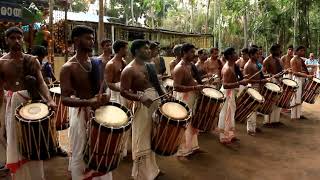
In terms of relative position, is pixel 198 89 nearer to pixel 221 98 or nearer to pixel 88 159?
pixel 221 98

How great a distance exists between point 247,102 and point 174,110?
2896mm

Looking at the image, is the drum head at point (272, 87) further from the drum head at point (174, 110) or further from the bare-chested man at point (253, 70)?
the drum head at point (174, 110)

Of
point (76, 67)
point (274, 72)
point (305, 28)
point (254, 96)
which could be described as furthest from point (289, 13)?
point (76, 67)

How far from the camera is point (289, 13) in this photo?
20062 mm

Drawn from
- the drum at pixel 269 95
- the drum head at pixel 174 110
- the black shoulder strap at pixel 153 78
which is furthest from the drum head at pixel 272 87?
the black shoulder strap at pixel 153 78

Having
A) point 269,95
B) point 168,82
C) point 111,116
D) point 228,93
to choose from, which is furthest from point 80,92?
point 269,95

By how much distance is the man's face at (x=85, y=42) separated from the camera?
4.01m

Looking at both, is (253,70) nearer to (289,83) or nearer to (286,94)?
(286,94)

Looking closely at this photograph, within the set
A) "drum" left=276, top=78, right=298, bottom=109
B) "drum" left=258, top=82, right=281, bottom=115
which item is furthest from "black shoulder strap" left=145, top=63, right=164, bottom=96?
"drum" left=276, top=78, right=298, bottom=109

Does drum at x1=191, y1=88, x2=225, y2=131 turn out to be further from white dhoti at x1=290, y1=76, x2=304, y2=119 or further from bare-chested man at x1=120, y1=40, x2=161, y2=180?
white dhoti at x1=290, y1=76, x2=304, y2=119

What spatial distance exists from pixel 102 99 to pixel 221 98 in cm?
287

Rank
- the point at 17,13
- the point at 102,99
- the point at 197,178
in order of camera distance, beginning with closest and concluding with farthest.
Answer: the point at 102,99, the point at 197,178, the point at 17,13

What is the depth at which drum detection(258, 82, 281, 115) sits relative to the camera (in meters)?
8.23

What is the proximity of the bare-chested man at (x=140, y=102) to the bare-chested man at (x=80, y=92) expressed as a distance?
2.89 ft
